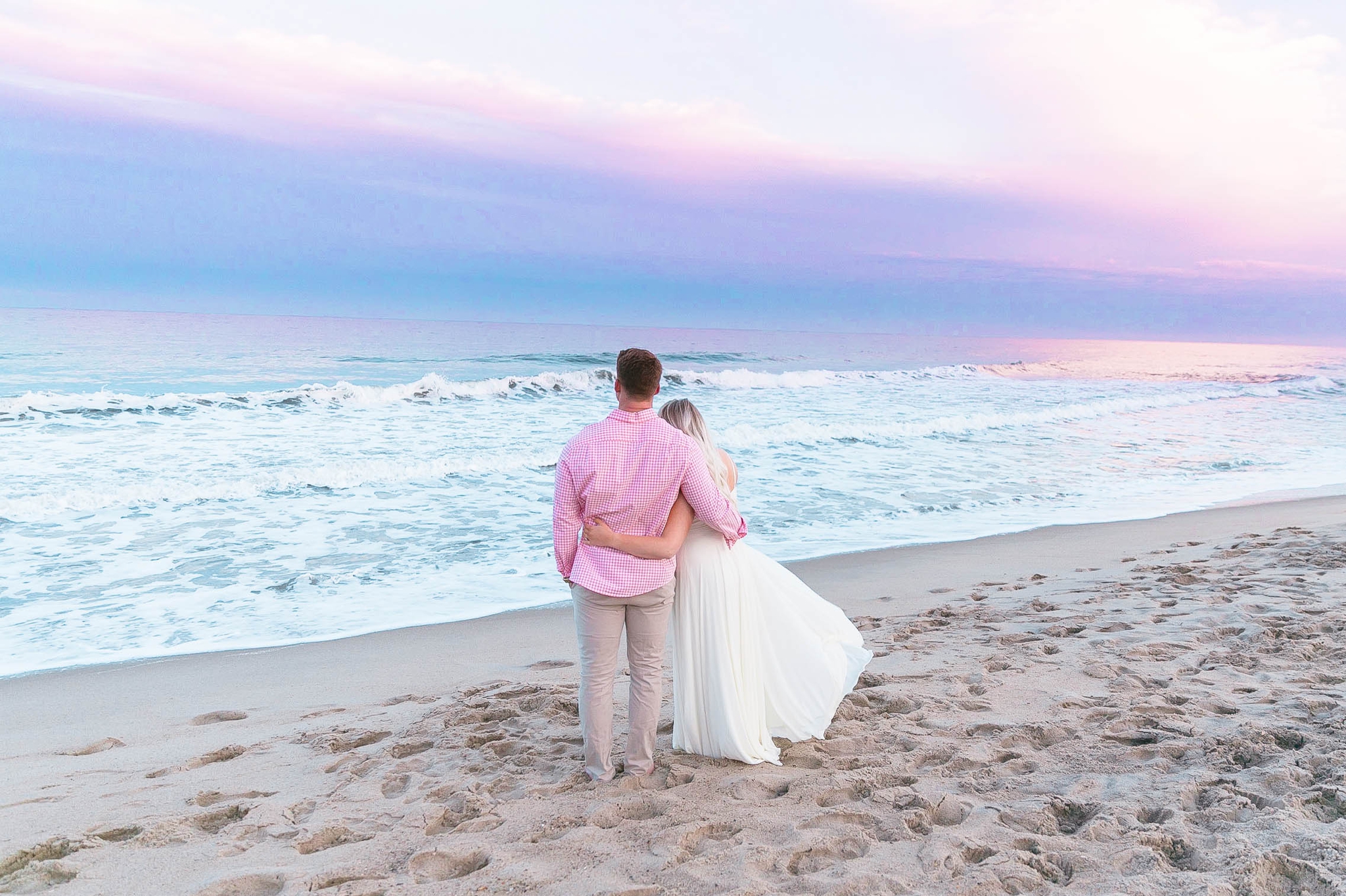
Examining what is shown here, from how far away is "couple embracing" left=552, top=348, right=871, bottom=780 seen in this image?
3381 mm

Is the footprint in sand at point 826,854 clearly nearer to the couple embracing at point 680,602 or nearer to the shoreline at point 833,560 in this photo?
the couple embracing at point 680,602

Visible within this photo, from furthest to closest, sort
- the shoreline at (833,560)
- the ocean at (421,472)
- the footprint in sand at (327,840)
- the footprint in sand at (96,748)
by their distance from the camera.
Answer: the ocean at (421,472)
the shoreline at (833,560)
the footprint in sand at (96,748)
the footprint in sand at (327,840)

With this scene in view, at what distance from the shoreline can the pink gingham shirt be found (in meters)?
3.78

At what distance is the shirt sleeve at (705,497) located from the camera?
342cm

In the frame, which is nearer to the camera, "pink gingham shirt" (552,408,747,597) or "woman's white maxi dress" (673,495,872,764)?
"pink gingham shirt" (552,408,747,597)

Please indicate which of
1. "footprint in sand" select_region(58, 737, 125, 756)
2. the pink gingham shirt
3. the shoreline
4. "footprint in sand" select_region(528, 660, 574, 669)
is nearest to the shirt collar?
the pink gingham shirt

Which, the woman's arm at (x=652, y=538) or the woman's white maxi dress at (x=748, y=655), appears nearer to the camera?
the woman's arm at (x=652, y=538)

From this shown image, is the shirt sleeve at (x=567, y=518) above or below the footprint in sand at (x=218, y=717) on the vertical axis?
above

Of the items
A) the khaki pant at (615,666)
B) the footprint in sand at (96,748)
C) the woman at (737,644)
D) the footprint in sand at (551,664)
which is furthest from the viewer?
the footprint in sand at (551,664)

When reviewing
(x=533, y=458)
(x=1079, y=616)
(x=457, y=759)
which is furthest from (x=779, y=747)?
(x=533, y=458)

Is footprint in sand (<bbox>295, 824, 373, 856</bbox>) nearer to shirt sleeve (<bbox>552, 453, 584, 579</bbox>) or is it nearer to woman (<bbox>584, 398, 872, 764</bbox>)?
shirt sleeve (<bbox>552, 453, 584, 579</bbox>)

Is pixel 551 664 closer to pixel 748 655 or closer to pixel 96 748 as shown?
pixel 748 655

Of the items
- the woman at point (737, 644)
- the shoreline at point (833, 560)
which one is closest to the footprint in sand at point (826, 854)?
the woman at point (737, 644)

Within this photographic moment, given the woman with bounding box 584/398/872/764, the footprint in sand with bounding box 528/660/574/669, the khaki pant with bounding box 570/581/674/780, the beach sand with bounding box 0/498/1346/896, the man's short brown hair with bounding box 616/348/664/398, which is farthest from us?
the footprint in sand with bounding box 528/660/574/669
